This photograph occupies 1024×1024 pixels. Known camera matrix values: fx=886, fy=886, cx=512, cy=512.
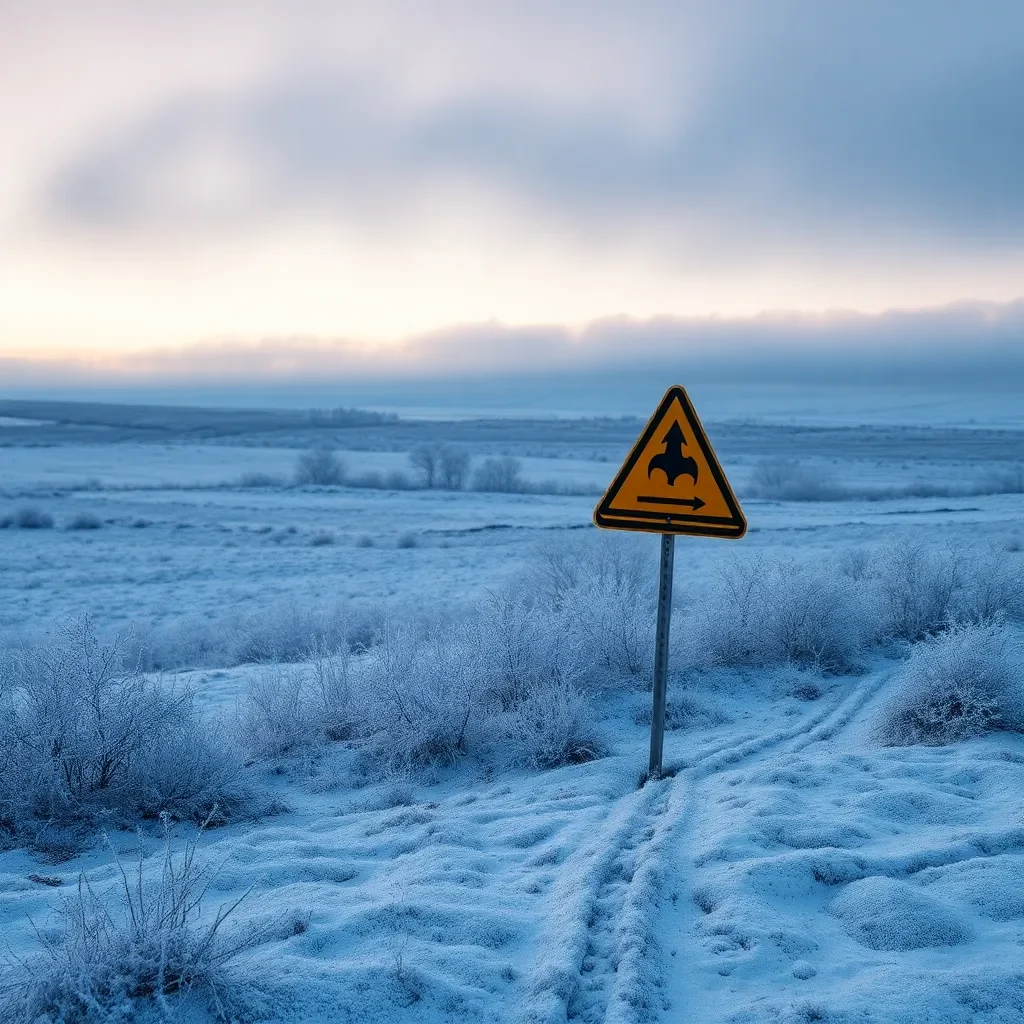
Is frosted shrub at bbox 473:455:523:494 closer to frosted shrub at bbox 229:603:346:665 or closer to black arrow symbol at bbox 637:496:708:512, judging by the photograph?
frosted shrub at bbox 229:603:346:665

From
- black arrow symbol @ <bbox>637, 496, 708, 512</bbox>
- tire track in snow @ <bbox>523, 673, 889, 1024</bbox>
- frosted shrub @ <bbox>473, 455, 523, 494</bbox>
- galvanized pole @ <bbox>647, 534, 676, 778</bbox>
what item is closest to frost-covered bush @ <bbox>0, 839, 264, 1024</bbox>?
tire track in snow @ <bbox>523, 673, 889, 1024</bbox>

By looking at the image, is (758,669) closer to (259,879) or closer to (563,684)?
(563,684)

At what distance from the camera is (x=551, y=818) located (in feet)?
15.6

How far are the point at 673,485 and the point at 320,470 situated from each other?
134ft

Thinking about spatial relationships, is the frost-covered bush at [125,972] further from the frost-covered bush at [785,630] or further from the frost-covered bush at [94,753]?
the frost-covered bush at [785,630]

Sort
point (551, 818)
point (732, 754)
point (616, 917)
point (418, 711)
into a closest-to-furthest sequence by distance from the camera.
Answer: point (616, 917), point (551, 818), point (732, 754), point (418, 711)

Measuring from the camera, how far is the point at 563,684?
6.03 m

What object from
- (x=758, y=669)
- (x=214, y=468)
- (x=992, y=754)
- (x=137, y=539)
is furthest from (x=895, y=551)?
(x=214, y=468)

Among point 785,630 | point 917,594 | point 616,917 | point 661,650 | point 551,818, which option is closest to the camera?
point 616,917

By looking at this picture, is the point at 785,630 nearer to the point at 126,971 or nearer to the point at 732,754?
the point at 732,754

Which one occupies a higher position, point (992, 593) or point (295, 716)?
point (992, 593)

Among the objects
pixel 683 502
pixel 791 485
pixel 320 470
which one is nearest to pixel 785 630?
pixel 683 502

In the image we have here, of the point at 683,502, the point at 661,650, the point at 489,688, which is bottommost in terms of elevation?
the point at 489,688

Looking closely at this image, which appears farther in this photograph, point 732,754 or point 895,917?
point 732,754
